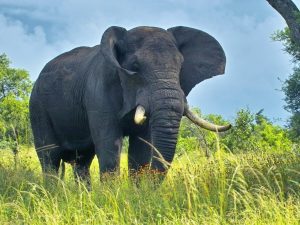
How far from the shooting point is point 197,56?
34.3 feet

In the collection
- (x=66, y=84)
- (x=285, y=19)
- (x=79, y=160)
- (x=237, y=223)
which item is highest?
(x=285, y=19)

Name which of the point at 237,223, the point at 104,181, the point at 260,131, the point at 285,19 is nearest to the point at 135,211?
the point at 237,223

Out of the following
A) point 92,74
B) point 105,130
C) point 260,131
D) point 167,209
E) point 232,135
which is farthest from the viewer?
point 260,131

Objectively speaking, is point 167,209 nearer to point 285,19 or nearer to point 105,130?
point 105,130

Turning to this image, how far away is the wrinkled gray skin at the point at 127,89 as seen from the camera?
29.2 feet

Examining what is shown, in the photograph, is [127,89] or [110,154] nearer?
[127,89]

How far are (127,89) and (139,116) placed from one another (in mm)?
608

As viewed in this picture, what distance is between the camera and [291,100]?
67.3 ft

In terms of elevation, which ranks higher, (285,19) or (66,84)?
(285,19)

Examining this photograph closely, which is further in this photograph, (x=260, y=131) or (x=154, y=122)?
(x=260, y=131)

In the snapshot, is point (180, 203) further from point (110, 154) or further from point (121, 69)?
point (121, 69)

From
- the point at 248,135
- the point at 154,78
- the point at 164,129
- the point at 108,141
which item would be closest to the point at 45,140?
the point at 108,141

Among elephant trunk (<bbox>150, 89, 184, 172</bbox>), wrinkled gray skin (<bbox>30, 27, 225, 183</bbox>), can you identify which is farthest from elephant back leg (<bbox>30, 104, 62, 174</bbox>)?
elephant trunk (<bbox>150, 89, 184, 172</bbox>)

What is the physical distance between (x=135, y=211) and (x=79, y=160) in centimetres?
526
